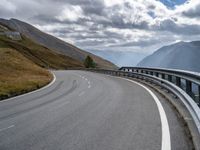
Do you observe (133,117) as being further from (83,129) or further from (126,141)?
(126,141)

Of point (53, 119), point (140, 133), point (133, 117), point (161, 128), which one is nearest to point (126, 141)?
point (140, 133)

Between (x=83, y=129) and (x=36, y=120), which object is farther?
(x=36, y=120)

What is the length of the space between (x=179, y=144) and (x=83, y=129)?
2.94m

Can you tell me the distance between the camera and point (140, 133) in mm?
8750

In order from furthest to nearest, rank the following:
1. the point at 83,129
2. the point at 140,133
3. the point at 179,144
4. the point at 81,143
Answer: the point at 83,129, the point at 140,133, the point at 81,143, the point at 179,144

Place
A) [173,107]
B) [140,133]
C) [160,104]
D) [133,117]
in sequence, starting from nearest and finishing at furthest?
[140,133] < [133,117] < [173,107] < [160,104]

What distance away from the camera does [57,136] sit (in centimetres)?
890

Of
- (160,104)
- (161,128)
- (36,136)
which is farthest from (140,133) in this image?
(160,104)

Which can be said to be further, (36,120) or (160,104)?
(160,104)

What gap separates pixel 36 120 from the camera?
1178 centimetres

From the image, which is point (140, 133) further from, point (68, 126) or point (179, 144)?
point (68, 126)

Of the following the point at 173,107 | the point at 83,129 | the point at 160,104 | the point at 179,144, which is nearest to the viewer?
the point at 179,144

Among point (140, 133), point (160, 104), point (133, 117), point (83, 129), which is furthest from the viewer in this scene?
point (160, 104)

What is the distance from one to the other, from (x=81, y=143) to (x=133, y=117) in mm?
3477
